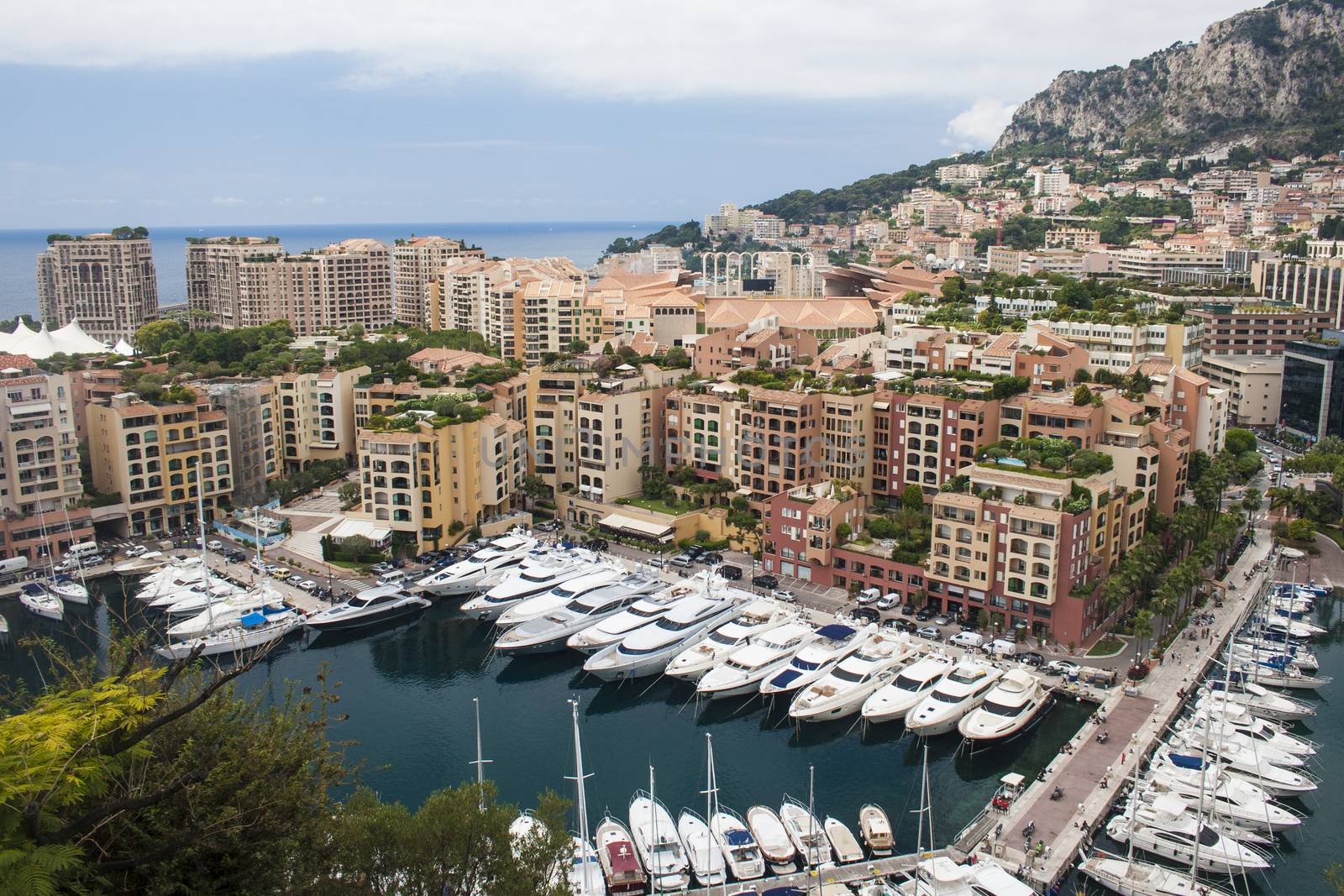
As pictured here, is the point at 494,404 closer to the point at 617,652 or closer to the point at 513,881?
the point at 617,652

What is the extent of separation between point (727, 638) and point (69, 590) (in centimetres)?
2610

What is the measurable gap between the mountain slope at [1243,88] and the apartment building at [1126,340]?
9951 cm

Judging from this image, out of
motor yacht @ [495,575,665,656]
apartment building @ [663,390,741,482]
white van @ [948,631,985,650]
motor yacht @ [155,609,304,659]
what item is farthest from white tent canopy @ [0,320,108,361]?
white van @ [948,631,985,650]

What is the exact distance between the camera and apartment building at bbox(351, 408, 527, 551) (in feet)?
158

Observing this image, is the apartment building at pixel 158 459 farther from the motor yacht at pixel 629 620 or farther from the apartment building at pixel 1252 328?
the apartment building at pixel 1252 328

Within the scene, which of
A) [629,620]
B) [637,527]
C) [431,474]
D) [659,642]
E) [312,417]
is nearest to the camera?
[659,642]

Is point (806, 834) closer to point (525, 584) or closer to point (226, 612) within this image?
point (525, 584)

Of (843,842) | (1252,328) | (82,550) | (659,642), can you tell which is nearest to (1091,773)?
(843,842)

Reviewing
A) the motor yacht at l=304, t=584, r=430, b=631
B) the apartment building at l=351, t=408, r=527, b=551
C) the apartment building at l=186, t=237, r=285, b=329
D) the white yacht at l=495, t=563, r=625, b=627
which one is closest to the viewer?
the white yacht at l=495, t=563, r=625, b=627

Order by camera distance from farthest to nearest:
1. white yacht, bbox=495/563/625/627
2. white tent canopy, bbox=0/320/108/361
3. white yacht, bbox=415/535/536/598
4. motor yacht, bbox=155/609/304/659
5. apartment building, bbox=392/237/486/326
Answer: apartment building, bbox=392/237/486/326
white tent canopy, bbox=0/320/108/361
white yacht, bbox=415/535/536/598
white yacht, bbox=495/563/625/627
motor yacht, bbox=155/609/304/659

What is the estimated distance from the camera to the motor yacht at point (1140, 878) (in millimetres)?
24328

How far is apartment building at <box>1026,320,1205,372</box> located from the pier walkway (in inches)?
731

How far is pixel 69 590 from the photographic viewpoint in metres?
43.3

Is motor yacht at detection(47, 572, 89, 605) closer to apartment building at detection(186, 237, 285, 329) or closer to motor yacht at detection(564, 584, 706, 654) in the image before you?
motor yacht at detection(564, 584, 706, 654)
